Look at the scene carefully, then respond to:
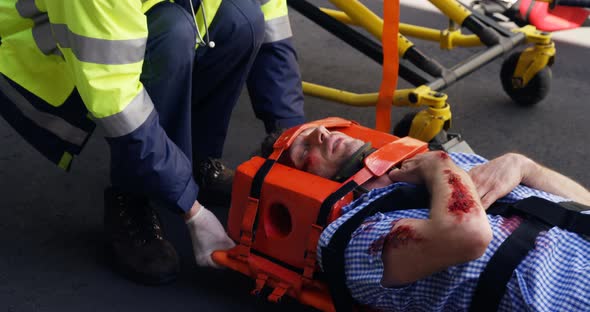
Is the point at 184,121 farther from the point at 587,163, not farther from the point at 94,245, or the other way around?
the point at 587,163

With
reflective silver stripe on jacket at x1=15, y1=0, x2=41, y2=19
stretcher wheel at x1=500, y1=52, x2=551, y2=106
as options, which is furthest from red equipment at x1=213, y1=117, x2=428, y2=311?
stretcher wheel at x1=500, y1=52, x2=551, y2=106

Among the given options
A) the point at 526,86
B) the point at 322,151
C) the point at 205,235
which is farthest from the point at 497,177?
the point at 526,86

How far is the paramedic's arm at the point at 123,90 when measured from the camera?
1768mm

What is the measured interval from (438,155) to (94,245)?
3.84 ft

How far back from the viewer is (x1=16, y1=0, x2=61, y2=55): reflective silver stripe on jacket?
6.46ft

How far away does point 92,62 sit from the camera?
5.86 ft

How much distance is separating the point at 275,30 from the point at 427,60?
27.5 inches

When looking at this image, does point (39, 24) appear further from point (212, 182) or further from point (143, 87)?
point (212, 182)

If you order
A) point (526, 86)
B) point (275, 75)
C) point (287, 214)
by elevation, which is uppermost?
point (275, 75)

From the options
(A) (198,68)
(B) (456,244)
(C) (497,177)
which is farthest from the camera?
(A) (198,68)

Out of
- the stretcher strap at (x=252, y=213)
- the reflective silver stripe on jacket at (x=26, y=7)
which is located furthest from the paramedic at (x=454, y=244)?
the reflective silver stripe on jacket at (x=26, y=7)

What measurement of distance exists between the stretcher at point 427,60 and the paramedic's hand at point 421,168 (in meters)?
0.80

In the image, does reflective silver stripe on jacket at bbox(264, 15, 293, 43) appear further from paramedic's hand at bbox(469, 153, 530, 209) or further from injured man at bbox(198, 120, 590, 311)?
paramedic's hand at bbox(469, 153, 530, 209)

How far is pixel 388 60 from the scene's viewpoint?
2637 mm
